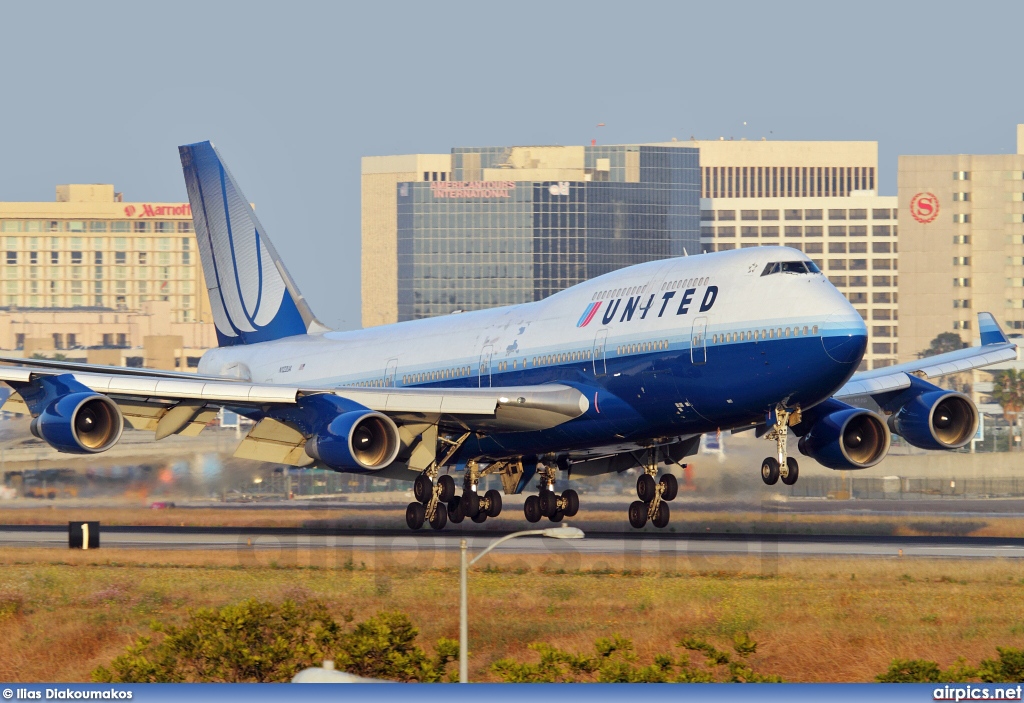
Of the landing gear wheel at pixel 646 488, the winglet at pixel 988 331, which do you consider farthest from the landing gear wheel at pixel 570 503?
the winglet at pixel 988 331

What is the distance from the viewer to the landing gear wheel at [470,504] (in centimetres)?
5022

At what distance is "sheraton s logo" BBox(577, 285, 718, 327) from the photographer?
136ft

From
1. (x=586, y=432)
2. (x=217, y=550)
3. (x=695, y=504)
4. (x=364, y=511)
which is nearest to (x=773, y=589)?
(x=586, y=432)

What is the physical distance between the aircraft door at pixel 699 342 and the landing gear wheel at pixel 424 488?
1129 cm

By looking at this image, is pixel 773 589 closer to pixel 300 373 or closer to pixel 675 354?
pixel 675 354

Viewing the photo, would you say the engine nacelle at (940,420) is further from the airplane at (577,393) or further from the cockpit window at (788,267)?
the cockpit window at (788,267)

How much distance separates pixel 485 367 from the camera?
161 ft

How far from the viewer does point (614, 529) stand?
209 ft

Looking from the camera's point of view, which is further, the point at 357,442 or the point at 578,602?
the point at 357,442

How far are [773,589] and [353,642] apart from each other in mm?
16926

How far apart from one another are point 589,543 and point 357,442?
48.5 feet

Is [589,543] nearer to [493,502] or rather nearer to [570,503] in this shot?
[570,503]

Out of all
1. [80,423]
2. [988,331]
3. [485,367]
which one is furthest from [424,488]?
[988,331]

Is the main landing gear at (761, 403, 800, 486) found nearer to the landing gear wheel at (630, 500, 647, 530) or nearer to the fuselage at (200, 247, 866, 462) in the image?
the fuselage at (200, 247, 866, 462)
